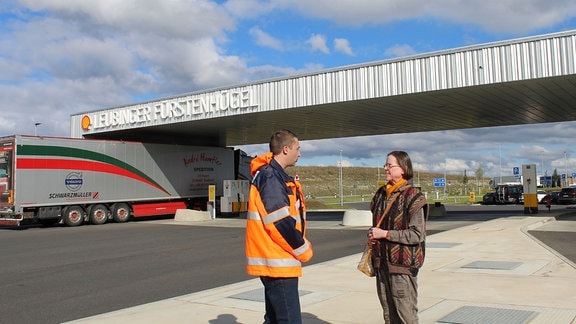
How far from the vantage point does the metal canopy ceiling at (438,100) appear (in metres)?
15.8

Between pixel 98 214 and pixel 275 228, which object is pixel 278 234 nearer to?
pixel 275 228

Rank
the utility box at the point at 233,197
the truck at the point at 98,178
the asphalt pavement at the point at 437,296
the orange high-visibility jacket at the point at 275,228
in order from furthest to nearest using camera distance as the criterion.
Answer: the utility box at the point at 233,197, the truck at the point at 98,178, the asphalt pavement at the point at 437,296, the orange high-visibility jacket at the point at 275,228

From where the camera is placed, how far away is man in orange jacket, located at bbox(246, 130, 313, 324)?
11.8 ft

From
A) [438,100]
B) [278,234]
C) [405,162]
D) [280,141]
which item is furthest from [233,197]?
[278,234]

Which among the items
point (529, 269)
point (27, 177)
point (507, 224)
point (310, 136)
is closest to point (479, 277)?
point (529, 269)

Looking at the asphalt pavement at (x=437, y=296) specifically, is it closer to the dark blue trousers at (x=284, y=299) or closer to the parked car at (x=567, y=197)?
the dark blue trousers at (x=284, y=299)

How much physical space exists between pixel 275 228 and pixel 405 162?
139cm

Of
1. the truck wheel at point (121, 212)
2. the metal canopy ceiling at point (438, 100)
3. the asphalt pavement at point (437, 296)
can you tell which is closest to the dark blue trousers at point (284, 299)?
the asphalt pavement at point (437, 296)

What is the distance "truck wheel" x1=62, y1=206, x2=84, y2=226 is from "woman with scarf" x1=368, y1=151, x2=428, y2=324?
21.9 meters

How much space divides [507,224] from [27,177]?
61.4 ft

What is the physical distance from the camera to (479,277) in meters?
8.32

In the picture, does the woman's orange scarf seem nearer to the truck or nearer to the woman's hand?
the woman's hand

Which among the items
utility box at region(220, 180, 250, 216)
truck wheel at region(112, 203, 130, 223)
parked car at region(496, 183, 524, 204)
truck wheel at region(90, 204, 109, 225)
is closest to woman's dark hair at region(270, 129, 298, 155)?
truck wheel at region(90, 204, 109, 225)

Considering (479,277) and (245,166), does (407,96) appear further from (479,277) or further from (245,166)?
(245,166)
